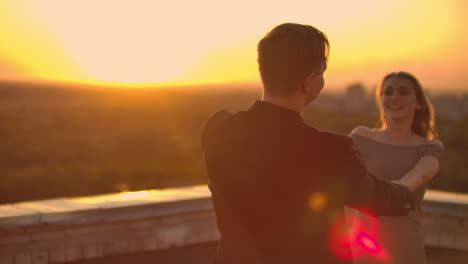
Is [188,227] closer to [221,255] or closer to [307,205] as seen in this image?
[221,255]

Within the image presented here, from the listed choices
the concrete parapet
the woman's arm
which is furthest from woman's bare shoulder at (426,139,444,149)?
the concrete parapet

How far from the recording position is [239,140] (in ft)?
6.15

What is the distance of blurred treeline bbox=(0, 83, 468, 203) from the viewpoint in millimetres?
21047

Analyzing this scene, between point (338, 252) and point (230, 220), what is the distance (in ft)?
1.06

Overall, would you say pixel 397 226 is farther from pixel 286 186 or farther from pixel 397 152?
pixel 286 186

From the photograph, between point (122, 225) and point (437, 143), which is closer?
point (437, 143)

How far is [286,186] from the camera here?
70.9 inches

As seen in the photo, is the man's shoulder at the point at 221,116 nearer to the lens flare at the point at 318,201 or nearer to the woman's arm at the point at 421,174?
the lens flare at the point at 318,201

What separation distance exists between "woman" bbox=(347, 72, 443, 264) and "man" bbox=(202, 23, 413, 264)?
141cm

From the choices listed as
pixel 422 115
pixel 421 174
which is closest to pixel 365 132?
pixel 422 115

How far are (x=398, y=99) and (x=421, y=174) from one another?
0.88 metres

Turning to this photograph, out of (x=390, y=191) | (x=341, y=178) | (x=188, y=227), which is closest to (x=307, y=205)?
(x=341, y=178)

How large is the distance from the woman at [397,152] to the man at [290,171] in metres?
1.41

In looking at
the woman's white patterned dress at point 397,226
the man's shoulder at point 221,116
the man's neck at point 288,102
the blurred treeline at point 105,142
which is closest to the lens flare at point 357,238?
the woman's white patterned dress at point 397,226
